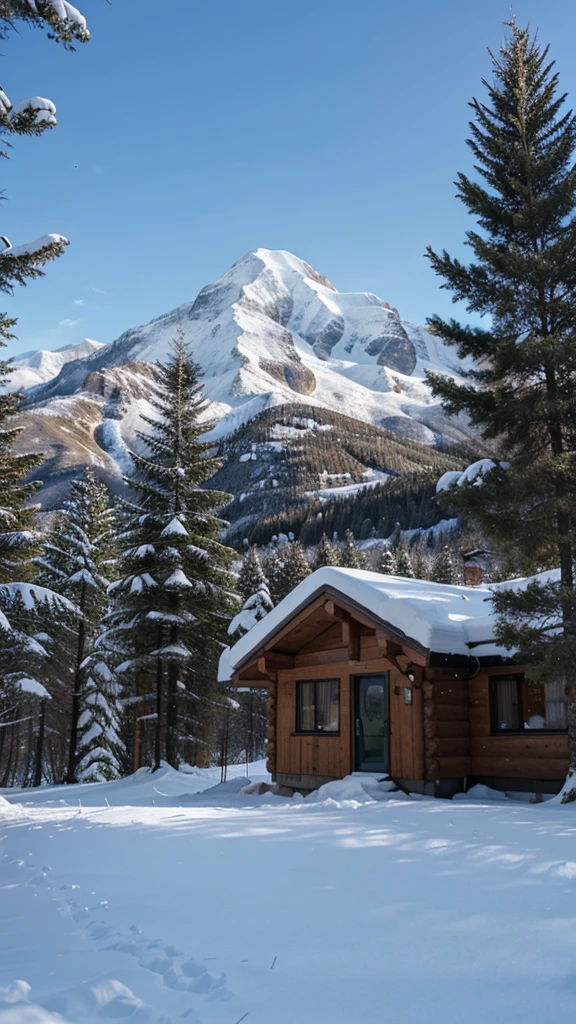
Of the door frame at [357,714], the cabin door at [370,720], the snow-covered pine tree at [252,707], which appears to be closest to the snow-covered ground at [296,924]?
the door frame at [357,714]

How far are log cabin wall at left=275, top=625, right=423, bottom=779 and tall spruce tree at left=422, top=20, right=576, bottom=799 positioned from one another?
2604 millimetres

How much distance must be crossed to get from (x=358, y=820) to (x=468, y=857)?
268 centimetres

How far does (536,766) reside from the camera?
1174 centimetres

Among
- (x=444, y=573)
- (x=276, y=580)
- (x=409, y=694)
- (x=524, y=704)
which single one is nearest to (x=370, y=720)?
(x=409, y=694)

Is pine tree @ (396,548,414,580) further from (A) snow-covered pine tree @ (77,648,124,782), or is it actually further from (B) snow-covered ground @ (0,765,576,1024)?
(B) snow-covered ground @ (0,765,576,1024)

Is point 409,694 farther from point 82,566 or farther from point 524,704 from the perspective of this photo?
point 82,566

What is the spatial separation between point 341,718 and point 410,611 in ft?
10.6

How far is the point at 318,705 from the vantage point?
1470 centimetres

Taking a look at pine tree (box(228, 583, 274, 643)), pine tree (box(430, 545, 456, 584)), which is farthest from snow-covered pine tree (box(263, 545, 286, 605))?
pine tree (box(228, 583, 274, 643))

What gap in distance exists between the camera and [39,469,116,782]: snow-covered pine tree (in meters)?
24.4

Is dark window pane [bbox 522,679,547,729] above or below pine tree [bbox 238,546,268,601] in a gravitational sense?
below

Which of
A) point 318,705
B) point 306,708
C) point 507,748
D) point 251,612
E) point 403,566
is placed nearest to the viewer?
point 507,748

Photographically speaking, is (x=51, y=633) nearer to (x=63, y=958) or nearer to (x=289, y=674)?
(x=289, y=674)

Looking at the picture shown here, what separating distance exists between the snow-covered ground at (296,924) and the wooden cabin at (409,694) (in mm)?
4034
